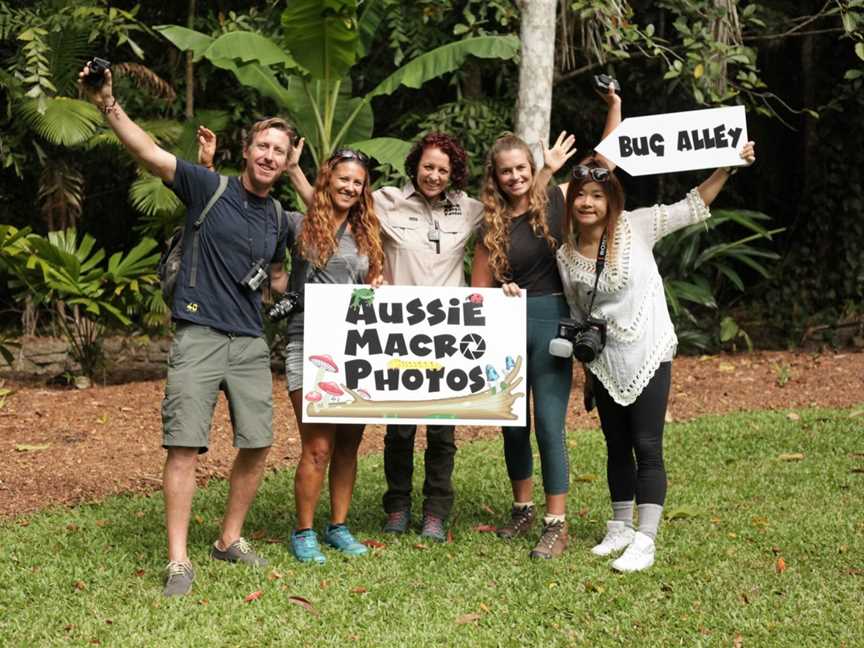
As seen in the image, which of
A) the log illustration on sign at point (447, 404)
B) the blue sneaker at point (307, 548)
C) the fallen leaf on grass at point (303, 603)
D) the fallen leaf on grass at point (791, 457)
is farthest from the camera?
the fallen leaf on grass at point (791, 457)

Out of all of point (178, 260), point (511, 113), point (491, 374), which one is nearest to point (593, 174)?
point (491, 374)

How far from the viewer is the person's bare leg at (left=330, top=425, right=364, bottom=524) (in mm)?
5340

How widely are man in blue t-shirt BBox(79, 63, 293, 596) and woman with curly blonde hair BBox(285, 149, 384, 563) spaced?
0.20 m

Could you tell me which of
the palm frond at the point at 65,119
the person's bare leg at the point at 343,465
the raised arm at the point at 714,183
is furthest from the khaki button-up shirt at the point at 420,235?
the palm frond at the point at 65,119

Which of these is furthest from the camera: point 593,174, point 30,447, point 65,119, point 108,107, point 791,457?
point 65,119

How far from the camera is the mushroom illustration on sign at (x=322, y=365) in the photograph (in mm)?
5137

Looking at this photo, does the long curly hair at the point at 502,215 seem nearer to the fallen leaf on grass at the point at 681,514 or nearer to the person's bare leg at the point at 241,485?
the person's bare leg at the point at 241,485

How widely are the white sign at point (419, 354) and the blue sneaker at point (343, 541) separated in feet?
2.13

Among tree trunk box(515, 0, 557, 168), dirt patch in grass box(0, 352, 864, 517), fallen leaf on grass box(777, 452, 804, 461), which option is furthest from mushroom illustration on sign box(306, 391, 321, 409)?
→ tree trunk box(515, 0, 557, 168)

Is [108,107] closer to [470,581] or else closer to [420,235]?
[420,235]

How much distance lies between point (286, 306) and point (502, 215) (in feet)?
3.49

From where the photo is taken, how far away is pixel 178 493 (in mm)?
4840

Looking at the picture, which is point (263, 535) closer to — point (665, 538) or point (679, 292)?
point (665, 538)

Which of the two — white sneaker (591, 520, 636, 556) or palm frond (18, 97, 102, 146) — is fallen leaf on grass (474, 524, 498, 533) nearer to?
white sneaker (591, 520, 636, 556)
